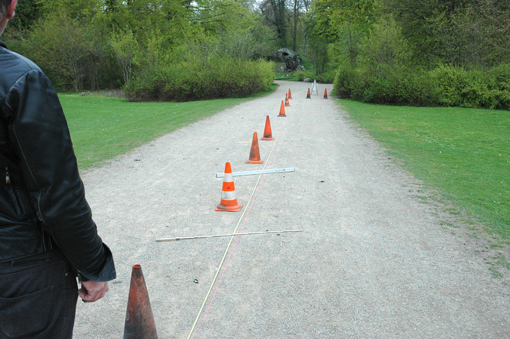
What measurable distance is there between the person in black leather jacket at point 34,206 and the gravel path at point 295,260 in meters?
1.57

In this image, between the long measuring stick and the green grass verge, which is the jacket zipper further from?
the green grass verge

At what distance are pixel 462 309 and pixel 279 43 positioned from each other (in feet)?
237

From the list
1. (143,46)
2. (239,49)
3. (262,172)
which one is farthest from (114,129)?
(143,46)

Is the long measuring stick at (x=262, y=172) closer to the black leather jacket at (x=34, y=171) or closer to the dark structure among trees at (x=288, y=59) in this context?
the black leather jacket at (x=34, y=171)

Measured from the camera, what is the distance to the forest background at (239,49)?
21391mm

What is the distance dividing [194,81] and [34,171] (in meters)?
25.5

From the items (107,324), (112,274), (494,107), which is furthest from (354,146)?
(494,107)

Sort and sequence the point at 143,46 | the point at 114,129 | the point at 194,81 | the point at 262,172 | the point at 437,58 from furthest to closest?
the point at 143,46
the point at 194,81
the point at 437,58
the point at 114,129
the point at 262,172

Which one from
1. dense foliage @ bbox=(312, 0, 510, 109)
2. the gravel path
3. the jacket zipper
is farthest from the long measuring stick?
dense foliage @ bbox=(312, 0, 510, 109)

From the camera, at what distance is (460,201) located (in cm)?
595

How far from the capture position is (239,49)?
95.2 feet

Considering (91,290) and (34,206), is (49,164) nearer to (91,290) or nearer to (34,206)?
(34,206)

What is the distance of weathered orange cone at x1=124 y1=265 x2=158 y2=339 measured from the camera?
2.61 m

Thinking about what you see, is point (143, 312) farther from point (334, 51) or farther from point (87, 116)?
point (334, 51)
